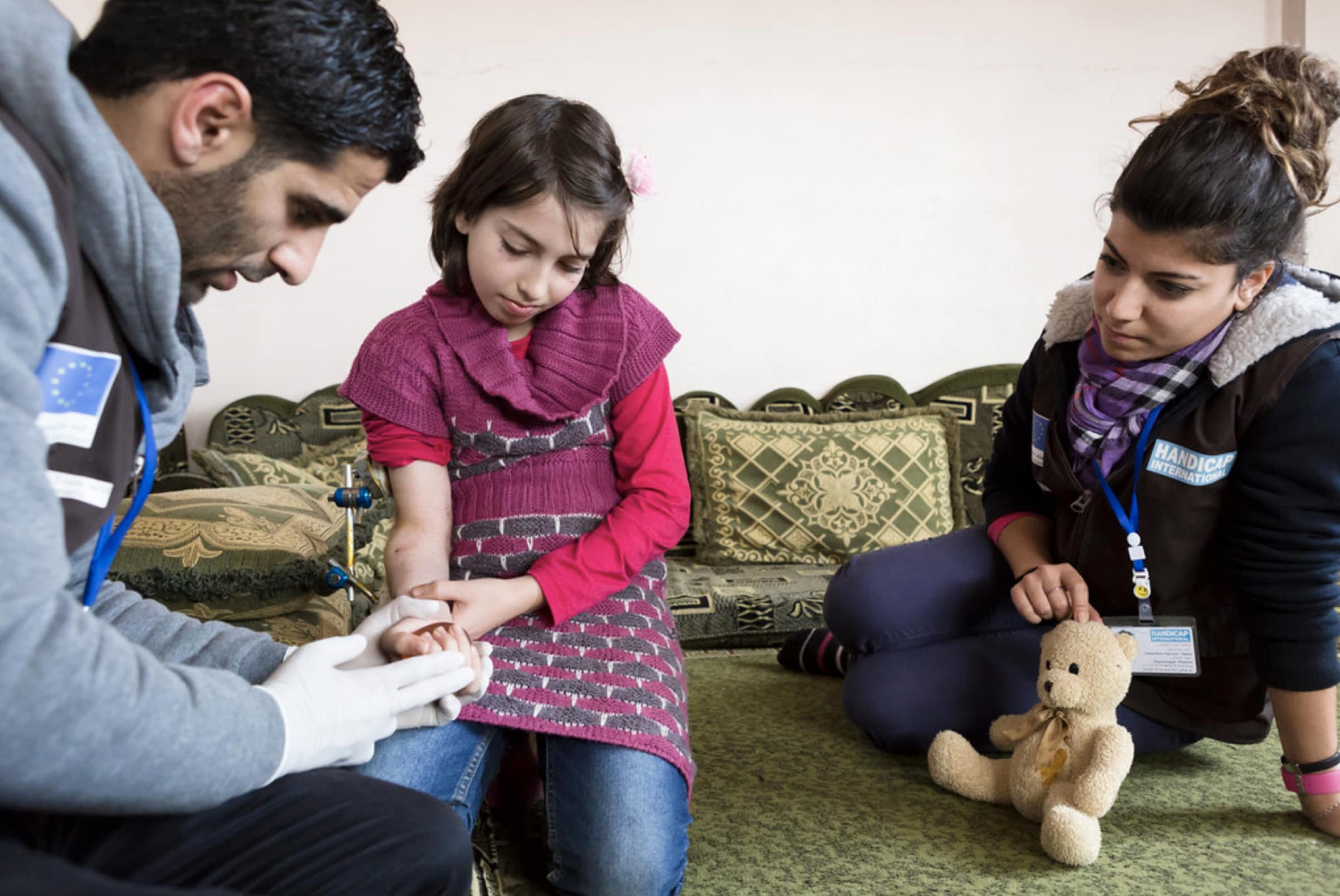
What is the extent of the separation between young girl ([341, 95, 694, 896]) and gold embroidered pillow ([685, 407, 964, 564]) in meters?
1.09

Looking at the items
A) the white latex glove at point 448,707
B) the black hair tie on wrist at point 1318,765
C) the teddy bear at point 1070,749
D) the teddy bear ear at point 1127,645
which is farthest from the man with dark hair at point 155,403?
the black hair tie on wrist at point 1318,765

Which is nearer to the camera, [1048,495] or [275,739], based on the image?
[275,739]

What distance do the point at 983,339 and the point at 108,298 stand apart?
2.59 meters

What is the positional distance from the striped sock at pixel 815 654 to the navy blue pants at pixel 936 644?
300mm

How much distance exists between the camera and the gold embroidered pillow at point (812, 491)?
2.56 meters

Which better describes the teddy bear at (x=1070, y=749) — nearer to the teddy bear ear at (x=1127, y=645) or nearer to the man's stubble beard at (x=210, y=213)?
the teddy bear ear at (x=1127, y=645)

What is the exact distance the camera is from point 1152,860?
4.24ft

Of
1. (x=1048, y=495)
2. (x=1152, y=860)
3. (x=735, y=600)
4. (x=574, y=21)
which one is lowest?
(x=1152, y=860)

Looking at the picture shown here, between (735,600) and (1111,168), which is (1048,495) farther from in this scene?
(1111,168)

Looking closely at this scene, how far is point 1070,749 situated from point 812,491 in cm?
125

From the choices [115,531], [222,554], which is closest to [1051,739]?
[115,531]

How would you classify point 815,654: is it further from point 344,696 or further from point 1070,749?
point 344,696

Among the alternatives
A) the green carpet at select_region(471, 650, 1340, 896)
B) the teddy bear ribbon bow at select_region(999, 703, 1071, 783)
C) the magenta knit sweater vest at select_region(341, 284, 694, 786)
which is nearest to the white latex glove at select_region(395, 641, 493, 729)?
the magenta knit sweater vest at select_region(341, 284, 694, 786)

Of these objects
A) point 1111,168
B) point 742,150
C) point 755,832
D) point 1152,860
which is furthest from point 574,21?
point 1152,860
